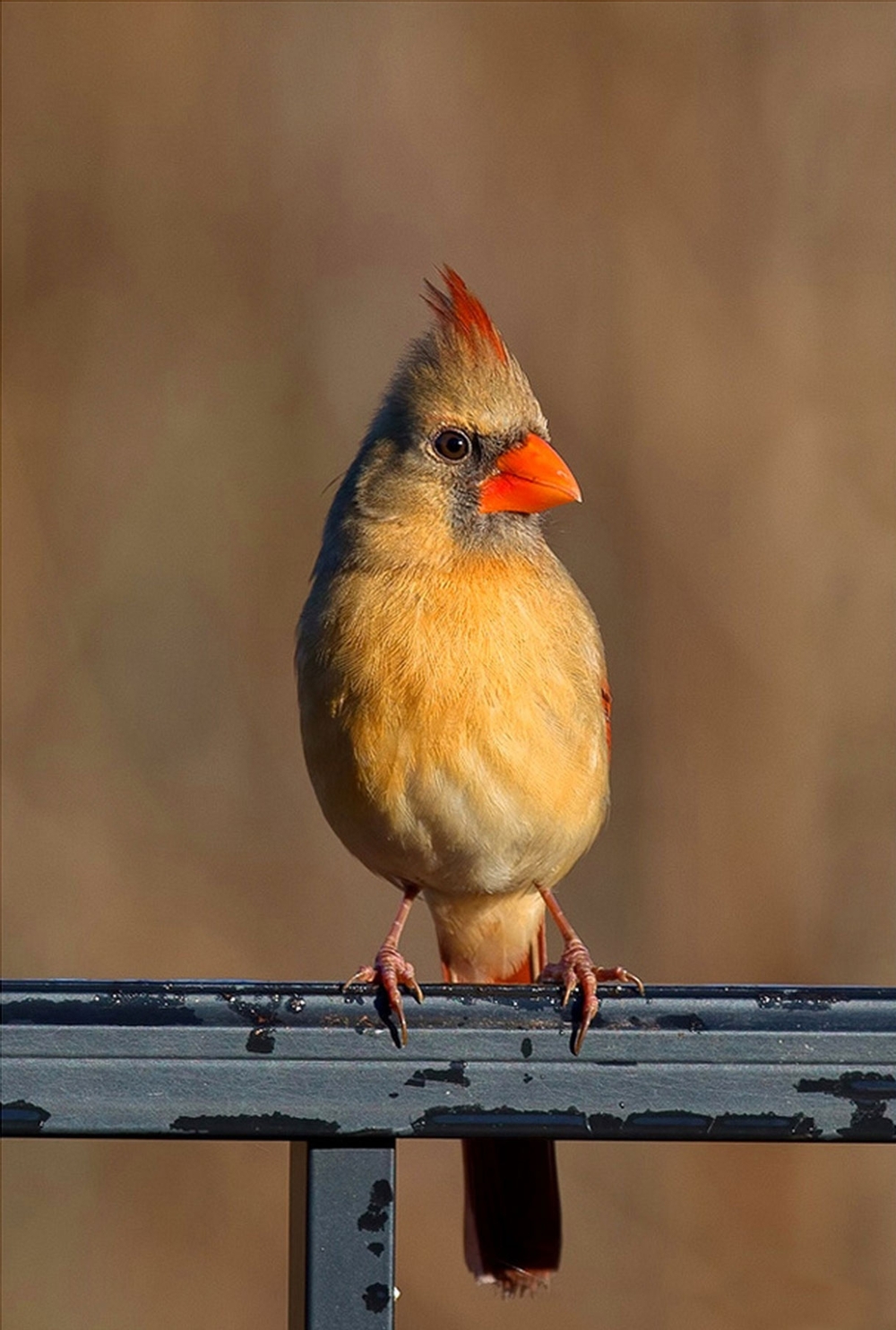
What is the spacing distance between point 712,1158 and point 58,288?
7.47 ft

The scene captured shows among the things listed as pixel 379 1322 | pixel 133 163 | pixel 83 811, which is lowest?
pixel 379 1322

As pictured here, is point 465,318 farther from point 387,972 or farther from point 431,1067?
point 431,1067

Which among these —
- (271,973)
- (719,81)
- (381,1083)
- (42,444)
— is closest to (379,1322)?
(381,1083)

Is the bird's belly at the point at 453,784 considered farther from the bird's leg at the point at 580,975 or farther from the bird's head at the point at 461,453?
the bird's head at the point at 461,453

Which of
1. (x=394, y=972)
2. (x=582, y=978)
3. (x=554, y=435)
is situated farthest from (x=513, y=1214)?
(x=554, y=435)

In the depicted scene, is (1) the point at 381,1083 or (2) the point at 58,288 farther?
(2) the point at 58,288

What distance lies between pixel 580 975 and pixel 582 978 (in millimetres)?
73

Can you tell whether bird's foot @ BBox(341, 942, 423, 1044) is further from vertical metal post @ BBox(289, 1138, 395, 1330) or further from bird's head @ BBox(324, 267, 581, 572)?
bird's head @ BBox(324, 267, 581, 572)

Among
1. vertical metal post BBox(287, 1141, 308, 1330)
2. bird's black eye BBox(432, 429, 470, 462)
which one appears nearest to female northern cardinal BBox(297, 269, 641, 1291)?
bird's black eye BBox(432, 429, 470, 462)

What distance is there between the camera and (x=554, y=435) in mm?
4137

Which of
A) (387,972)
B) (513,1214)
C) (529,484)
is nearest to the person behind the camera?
(387,972)

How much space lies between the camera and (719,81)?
413cm

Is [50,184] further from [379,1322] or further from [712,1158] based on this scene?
[379,1322]

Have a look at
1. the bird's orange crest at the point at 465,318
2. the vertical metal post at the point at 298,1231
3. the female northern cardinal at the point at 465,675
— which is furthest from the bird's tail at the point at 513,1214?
the bird's orange crest at the point at 465,318
